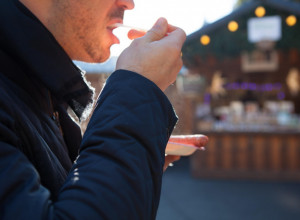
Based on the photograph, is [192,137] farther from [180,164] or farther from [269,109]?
[180,164]

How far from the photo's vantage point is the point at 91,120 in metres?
0.67

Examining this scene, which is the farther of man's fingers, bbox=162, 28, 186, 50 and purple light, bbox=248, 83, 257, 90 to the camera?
purple light, bbox=248, 83, 257, 90

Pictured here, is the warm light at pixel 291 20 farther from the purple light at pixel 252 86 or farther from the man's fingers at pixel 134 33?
the man's fingers at pixel 134 33

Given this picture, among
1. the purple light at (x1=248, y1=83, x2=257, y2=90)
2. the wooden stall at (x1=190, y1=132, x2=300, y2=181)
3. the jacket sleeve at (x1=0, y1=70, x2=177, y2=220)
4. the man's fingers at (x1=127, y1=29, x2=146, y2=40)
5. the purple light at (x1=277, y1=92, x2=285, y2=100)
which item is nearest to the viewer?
the jacket sleeve at (x1=0, y1=70, x2=177, y2=220)

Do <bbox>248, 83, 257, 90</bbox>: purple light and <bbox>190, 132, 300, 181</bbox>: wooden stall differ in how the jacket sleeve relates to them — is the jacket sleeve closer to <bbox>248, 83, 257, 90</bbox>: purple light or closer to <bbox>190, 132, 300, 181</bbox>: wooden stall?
<bbox>190, 132, 300, 181</bbox>: wooden stall

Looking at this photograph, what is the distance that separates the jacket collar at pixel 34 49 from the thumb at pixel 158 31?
0.27m

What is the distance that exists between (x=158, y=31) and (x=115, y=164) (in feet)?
1.20

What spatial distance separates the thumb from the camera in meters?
0.76

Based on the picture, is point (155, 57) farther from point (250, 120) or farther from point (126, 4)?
point (250, 120)

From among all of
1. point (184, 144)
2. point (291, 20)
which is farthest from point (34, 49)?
point (291, 20)

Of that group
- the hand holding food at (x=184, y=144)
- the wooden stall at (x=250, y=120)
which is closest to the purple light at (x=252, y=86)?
the wooden stall at (x=250, y=120)

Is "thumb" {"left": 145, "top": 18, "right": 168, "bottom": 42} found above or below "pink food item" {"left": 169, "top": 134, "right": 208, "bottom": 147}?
above

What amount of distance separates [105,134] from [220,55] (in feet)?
20.6

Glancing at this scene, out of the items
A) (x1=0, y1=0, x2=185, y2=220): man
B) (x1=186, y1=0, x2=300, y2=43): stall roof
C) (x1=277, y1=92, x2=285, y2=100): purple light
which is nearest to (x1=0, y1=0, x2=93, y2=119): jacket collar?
(x1=0, y1=0, x2=185, y2=220): man
